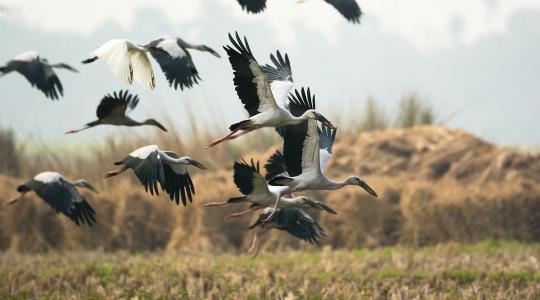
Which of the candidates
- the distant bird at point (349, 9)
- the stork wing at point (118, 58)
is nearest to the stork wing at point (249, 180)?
the stork wing at point (118, 58)

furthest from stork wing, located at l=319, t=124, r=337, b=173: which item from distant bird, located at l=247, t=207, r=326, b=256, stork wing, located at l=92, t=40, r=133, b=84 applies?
stork wing, located at l=92, t=40, r=133, b=84

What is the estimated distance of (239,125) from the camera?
5.87 m

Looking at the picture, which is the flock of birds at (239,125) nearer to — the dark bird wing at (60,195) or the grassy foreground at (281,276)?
the dark bird wing at (60,195)

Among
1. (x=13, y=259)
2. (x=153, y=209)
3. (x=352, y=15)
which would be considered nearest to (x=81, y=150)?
(x=153, y=209)

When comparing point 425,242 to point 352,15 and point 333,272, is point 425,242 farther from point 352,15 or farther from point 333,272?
point 352,15

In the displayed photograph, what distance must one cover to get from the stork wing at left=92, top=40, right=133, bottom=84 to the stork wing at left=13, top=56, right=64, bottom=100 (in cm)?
165

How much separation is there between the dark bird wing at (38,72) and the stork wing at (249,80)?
7.93 ft

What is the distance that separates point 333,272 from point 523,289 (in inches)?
64.4

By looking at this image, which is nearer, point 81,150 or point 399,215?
point 399,215

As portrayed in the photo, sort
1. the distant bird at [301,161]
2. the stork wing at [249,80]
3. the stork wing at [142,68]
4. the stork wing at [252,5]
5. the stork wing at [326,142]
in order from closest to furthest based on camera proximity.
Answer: the stork wing at [249,80]
the distant bird at [301,161]
the stork wing at [142,68]
the stork wing at [252,5]
the stork wing at [326,142]

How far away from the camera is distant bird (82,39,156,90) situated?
6.09 metres

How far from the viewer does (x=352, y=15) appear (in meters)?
8.00

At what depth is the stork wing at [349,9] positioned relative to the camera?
26.0ft

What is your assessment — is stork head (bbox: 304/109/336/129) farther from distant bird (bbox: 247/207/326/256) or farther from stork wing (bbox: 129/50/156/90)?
→ distant bird (bbox: 247/207/326/256)
